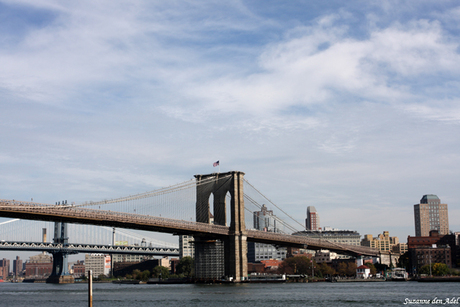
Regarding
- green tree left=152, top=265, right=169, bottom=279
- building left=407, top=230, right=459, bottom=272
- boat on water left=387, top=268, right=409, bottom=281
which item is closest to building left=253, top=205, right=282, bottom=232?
boat on water left=387, top=268, right=409, bottom=281

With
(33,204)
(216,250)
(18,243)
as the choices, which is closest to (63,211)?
(33,204)

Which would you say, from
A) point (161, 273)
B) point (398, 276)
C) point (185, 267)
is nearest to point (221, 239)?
point (398, 276)

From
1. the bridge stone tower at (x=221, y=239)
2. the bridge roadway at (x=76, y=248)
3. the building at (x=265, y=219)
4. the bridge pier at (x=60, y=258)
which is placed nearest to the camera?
the bridge stone tower at (x=221, y=239)

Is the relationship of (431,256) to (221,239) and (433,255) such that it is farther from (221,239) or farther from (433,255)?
(221,239)

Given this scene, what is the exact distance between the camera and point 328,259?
134m

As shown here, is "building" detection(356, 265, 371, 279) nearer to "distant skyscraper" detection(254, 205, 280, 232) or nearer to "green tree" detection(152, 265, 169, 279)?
"distant skyscraper" detection(254, 205, 280, 232)

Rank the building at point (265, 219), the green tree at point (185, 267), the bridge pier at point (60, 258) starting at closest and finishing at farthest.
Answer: the building at point (265, 219), the green tree at point (185, 267), the bridge pier at point (60, 258)

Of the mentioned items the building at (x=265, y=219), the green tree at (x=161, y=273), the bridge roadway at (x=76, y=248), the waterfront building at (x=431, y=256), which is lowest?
the green tree at (x=161, y=273)

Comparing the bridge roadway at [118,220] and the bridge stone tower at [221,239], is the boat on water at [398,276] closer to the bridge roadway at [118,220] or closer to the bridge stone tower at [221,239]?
the bridge roadway at [118,220]

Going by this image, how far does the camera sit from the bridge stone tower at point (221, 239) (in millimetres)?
68312

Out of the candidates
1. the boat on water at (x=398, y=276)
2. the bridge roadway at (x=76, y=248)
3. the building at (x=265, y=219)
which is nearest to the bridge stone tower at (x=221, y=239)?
the building at (x=265, y=219)

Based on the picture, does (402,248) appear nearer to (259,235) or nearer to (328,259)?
(328,259)

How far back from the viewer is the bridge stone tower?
6831 cm

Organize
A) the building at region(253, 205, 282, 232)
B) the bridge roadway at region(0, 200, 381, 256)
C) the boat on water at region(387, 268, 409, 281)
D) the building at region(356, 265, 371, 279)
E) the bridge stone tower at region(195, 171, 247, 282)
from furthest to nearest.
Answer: the building at region(356, 265, 371, 279), the building at region(253, 205, 282, 232), the boat on water at region(387, 268, 409, 281), the bridge stone tower at region(195, 171, 247, 282), the bridge roadway at region(0, 200, 381, 256)
